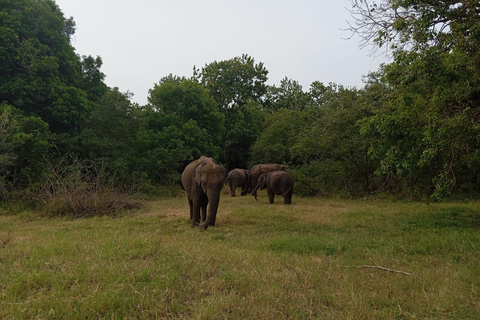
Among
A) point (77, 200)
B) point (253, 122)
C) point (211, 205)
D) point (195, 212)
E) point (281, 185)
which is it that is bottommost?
point (195, 212)

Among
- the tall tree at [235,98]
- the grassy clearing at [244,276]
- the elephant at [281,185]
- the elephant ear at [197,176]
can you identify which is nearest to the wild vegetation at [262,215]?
the grassy clearing at [244,276]

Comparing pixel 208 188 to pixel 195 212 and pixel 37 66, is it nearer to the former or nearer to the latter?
pixel 195 212

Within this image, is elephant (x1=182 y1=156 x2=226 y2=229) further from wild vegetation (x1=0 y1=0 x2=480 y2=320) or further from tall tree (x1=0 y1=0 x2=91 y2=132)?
tall tree (x1=0 y1=0 x2=91 y2=132)

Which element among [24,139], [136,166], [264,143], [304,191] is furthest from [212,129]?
[24,139]

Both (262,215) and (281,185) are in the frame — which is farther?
(281,185)

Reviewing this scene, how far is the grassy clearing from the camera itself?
3695 millimetres

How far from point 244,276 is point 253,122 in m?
33.3

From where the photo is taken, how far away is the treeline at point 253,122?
869 cm

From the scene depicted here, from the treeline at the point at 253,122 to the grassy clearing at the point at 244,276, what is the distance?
318 centimetres

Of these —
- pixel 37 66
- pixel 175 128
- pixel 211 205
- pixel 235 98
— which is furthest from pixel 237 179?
pixel 235 98

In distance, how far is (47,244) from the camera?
696 centimetres

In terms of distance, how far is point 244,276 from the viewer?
468 centimetres

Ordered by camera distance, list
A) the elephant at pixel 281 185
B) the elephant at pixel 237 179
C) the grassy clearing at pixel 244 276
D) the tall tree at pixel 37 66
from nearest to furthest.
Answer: the grassy clearing at pixel 244 276
the elephant at pixel 281 185
the tall tree at pixel 37 66
the elephant at pixel 237 179

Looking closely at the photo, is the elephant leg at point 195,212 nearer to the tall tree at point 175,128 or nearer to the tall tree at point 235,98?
the tall tree at point 175,128
